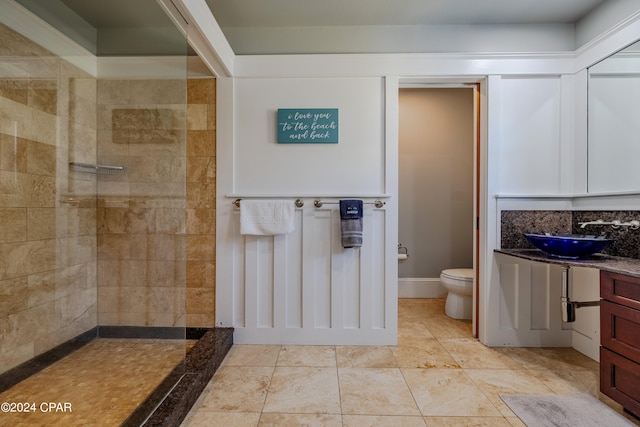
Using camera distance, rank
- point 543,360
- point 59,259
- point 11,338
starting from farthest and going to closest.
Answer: point 543,360
point 59,259
point 11,338

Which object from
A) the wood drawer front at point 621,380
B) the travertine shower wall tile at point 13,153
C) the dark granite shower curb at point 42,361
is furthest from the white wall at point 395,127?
the travertine shower wall tile at point 13,153

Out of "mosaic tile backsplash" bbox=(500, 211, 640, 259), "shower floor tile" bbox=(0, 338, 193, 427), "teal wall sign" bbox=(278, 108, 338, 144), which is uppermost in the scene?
"teal wall sign" bbox=(278, 108, 338, 144)

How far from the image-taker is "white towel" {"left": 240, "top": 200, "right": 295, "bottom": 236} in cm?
207

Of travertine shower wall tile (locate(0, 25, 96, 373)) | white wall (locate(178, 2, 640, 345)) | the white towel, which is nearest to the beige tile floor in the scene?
white wall (locate(178, 2, 640, 345))

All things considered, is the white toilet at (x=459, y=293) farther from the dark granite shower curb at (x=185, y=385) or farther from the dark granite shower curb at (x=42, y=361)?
the dark granite shower curb at (x=42, y=361)

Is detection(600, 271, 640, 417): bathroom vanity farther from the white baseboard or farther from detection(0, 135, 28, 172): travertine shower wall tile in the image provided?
detection(0, 135, 28, 172): travertine shower wall tile

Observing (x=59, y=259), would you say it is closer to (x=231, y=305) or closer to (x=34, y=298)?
(x=34, y=298)

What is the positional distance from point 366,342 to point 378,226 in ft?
2.89

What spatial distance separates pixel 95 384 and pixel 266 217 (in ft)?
4.39

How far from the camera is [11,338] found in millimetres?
1527

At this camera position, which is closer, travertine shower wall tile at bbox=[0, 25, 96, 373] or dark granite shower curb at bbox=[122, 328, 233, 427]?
dark granite shower curb at bbox=[122, 328, 233, 427]

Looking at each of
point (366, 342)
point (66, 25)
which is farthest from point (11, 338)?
point (366, 342)

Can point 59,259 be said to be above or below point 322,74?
below

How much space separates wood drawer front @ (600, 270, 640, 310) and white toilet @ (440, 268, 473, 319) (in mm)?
1087
